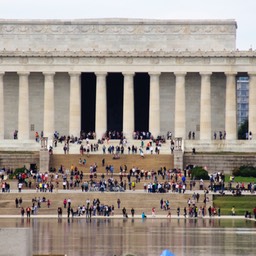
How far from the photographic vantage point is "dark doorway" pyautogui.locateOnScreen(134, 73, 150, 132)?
157 metres

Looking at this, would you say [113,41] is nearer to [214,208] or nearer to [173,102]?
[173,102]

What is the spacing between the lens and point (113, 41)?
154 m

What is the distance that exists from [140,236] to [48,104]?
72410 millimetres

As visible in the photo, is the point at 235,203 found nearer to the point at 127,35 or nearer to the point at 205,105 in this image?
the point at 205,105

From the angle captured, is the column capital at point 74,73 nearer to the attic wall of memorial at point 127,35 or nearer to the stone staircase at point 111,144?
the attic wall of memorial at point 127,35

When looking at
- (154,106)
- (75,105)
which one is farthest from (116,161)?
(75,105)

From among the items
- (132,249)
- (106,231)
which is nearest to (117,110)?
(106,231)

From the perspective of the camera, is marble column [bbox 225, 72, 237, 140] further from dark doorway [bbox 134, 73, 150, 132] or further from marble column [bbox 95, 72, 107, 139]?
marble column [bbox 95, 72, 107, 139]

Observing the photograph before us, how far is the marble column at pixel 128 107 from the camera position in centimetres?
14862

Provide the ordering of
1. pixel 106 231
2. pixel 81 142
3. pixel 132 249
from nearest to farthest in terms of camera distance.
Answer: pixel 132 249 < pixel 106 231 < pixel 81 142

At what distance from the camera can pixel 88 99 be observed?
516ft

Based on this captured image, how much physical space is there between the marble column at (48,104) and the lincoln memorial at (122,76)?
0.12 meters

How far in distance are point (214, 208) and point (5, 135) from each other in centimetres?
5090

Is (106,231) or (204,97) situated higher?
(204,97)
